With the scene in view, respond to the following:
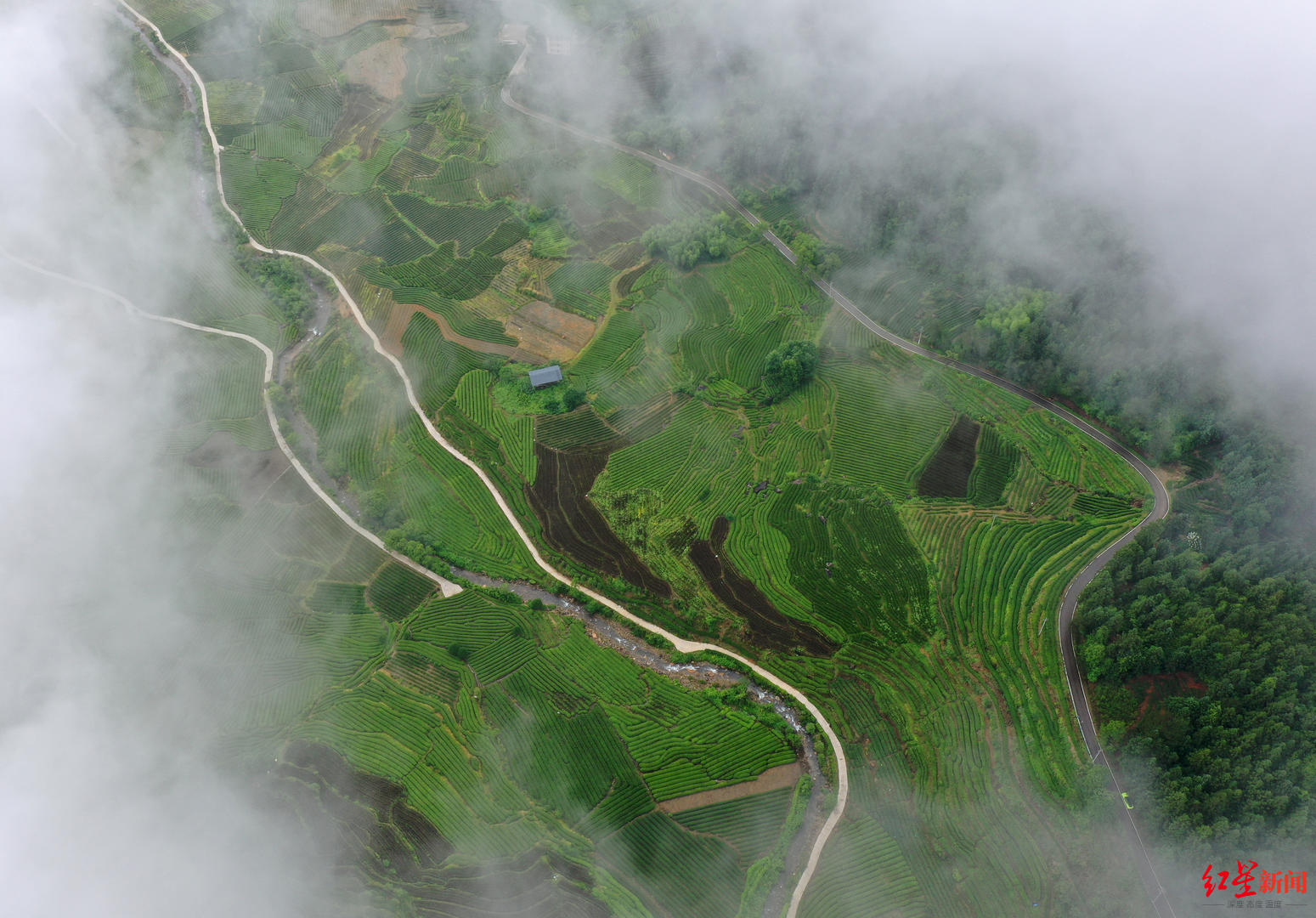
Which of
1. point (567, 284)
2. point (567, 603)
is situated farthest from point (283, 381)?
point (567, 603)

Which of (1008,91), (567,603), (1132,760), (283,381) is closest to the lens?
(1132,760)

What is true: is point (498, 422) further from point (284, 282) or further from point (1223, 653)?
point (1223, 653)

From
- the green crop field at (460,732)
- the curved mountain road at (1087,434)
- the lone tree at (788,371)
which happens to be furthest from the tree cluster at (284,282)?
the lone tree at (788,371)

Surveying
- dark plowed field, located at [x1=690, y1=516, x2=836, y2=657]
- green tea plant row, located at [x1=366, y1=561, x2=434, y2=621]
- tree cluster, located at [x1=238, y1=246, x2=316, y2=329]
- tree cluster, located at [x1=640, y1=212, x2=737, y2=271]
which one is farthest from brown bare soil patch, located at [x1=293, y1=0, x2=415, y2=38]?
dark plowed field, located at [x1=690, y1=516, x2=836, y2=657]

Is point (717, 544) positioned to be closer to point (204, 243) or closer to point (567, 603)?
point (567, 603)

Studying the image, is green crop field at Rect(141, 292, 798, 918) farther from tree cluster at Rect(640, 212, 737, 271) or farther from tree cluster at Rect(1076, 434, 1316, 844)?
tree cluster at Rect(640, 212, 737, 271)

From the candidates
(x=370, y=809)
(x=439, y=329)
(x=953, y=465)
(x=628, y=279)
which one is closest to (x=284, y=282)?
(x=439, y=329)
